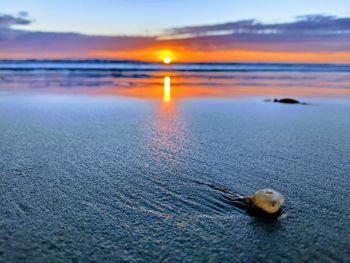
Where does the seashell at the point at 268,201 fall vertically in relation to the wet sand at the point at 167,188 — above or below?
above

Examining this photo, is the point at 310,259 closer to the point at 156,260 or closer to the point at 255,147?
the point at 156,260

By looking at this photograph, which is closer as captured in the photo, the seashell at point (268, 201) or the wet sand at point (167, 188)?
the wet sand at point (167, 188)

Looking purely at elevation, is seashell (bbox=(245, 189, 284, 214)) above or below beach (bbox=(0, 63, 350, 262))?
above

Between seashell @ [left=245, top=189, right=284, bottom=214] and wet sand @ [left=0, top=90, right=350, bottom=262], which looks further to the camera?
seashell @ [left=245, top=189, right=284, bottom=214]

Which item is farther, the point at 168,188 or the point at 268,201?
the point at 168,188

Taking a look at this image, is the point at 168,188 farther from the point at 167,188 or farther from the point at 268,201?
the point at 268,201

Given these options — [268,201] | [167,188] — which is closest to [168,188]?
[167,188]

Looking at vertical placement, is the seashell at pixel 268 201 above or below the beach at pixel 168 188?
above
